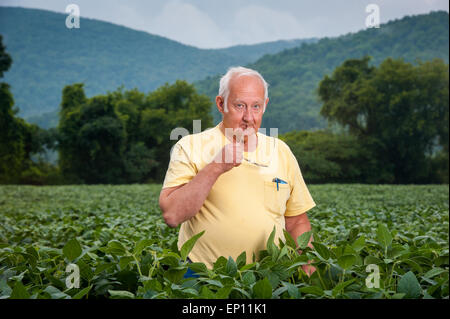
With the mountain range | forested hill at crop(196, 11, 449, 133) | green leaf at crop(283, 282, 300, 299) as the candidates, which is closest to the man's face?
green leaf at crop(283, 282, 300, 299)

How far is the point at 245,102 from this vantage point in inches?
58.6

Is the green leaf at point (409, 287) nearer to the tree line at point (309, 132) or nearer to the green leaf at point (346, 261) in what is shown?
the green leaf at point (346, 261)

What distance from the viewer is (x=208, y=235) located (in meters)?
1.54

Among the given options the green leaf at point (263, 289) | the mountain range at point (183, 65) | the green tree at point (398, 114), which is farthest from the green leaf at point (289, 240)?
the green tree at point (398, 114)

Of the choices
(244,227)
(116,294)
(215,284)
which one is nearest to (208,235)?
(244,227)

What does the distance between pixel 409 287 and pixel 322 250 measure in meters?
0.23

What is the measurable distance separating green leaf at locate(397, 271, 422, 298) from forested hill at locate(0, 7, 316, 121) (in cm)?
1141

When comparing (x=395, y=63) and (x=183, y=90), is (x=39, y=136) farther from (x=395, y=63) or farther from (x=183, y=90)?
(x=395, y=63)

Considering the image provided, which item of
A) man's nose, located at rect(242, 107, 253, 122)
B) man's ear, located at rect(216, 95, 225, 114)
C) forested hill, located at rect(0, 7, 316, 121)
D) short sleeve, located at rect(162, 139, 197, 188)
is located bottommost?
short sleeve, located at rect(162, 139, 197, 188)

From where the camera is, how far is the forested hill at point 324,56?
2752 cm

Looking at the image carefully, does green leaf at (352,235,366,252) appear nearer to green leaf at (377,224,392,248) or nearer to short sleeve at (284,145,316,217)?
green leaf at (377,224,392,248)

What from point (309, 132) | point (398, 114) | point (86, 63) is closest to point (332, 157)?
point (309, 132)

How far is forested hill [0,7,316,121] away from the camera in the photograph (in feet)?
47.4

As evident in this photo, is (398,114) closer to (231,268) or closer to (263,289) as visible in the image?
(231,268)
